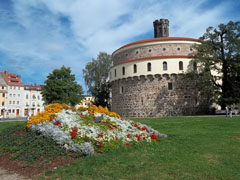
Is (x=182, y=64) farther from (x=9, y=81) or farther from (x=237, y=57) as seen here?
(x=9, y=81)

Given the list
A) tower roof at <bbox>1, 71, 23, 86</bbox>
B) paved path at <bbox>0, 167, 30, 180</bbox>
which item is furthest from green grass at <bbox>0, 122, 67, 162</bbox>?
tower roof at <bbox>1, 71, 23, 86</bbox>

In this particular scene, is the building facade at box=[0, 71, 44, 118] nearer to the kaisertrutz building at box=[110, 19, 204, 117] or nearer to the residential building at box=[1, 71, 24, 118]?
the residential building at box=[1, 71, 24, 118]

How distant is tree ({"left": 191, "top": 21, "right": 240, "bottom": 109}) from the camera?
26344mm

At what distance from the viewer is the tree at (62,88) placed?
33.8 meters

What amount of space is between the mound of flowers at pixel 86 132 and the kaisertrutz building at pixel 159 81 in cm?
1908

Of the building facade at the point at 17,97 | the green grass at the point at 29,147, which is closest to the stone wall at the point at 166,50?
the green grass at the point at 29,147

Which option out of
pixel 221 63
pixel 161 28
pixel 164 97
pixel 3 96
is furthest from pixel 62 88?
pixel 3 96

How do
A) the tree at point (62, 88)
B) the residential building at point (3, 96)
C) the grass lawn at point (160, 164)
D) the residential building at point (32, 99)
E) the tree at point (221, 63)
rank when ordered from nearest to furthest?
the grass lawn at point (160, 164) → the tree at point (221, 63) → the tree at point (62, 88) → the residential building at point (3, 96) → the residential building at point (32, 99)

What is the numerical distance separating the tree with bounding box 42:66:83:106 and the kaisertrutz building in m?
8.41

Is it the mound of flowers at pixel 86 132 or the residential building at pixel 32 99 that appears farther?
the residential building at pixel 32 99

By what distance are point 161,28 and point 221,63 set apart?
1377 cm

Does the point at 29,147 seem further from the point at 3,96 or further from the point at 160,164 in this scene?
the point at 3,96

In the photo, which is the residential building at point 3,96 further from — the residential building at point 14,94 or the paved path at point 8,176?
the paved path at point 8,176

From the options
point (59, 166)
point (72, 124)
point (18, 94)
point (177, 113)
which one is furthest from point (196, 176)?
point (18, 94)
